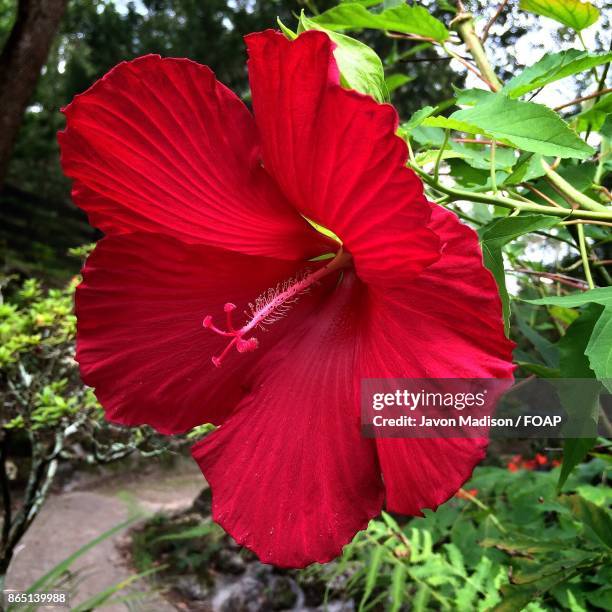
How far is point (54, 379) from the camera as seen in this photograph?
2.54 metres

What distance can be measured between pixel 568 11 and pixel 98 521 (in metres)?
3.95

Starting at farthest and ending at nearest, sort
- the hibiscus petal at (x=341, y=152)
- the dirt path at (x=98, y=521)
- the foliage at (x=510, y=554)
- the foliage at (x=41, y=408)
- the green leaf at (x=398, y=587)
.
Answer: the dirt path at (x=98, y=521) → the foliage at (x=41, y=408) → the green leaf at (x=398, y=587) → the foliage at (x=510, y=554) → the hibiscus petal at (x=341, y=152)

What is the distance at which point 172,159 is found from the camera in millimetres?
370

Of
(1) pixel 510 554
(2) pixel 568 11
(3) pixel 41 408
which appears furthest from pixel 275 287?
(3) pixel 41 408

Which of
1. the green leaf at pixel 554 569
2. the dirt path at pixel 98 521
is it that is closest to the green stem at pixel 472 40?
the green leaf at pixel 554 569

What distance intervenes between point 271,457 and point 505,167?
1.01ft

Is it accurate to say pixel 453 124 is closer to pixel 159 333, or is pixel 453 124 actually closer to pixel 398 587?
pixel 159 333

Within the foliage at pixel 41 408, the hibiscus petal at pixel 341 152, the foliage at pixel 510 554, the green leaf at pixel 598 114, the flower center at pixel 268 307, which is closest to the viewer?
the hibiscus petal at pixel 341 152

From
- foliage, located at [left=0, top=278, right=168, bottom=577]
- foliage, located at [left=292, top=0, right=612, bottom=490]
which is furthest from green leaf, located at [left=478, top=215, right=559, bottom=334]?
foliage, located at [left=0, top=278, right=168, bottom=577]

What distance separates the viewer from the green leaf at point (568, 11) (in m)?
0.56

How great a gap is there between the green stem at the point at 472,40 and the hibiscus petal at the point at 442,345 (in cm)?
33

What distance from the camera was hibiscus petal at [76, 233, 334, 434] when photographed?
1.33 ft

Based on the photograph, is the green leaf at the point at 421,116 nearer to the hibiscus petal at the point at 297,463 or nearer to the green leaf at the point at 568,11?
the hibiscus petal at the point at 297,463

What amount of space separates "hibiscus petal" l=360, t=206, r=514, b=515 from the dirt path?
243cm
